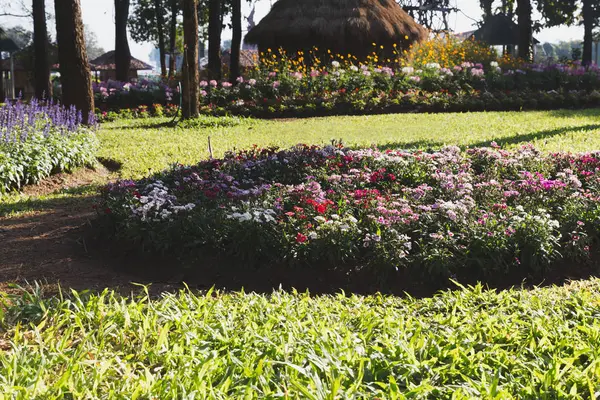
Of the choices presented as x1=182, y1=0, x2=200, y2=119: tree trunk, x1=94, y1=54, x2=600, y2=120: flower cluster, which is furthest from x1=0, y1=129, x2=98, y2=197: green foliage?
x1=94, y1=54, x2=600, y2=120: flower cluster

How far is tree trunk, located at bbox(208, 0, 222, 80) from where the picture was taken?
24.2m

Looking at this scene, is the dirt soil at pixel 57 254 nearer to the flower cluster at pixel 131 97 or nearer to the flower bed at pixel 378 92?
the flower bed at pixel 378 92

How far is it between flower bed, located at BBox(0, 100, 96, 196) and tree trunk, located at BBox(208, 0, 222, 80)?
1427 cm

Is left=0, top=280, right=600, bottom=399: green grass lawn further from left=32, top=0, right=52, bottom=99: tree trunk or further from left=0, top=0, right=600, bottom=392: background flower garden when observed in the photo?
left=32, top=0, right=52, bottom=99: tree trunk

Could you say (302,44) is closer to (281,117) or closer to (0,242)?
(281,117)

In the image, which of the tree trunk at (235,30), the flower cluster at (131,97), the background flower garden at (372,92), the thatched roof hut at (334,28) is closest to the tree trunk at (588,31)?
the thatched roof hut at (334,28)

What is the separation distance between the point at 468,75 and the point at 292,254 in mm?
16359

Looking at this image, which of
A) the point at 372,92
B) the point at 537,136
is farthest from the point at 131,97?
the point at 537,136

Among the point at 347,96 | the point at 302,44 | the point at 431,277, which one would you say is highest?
the point at 302,44

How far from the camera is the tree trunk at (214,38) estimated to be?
2421 centimetres

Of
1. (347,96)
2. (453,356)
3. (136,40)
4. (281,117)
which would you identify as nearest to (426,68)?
(347,96)

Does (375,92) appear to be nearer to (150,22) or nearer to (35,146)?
(35,146)

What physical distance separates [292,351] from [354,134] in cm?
1059

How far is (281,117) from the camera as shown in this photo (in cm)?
1836
